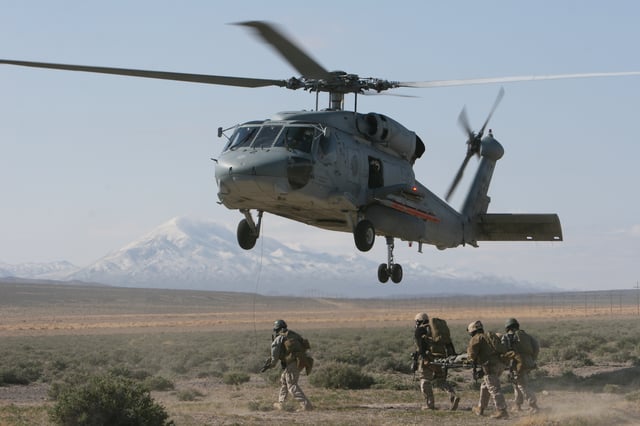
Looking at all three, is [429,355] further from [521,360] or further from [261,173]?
[261,173]

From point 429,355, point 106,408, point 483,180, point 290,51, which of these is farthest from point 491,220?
point 106,408

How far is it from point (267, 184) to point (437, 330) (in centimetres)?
390

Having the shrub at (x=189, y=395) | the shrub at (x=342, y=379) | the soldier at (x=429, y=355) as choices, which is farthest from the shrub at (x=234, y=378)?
the soldier at (x=429, y=355)

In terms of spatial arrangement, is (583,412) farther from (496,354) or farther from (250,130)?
(250,130)

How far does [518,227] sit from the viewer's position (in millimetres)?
25250

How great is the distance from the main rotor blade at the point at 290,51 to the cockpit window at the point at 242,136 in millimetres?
1429

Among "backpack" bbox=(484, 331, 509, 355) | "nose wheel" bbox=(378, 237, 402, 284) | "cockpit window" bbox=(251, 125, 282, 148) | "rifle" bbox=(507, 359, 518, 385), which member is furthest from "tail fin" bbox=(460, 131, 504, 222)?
"backpack" bbox=(484, 331, 509, 355)

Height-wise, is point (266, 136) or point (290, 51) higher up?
point (290, 51)

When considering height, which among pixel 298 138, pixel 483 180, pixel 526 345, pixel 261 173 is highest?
pixel 483 180

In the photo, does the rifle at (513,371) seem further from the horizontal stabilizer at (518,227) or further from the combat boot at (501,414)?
the horizontal stabilizer at (518,227)

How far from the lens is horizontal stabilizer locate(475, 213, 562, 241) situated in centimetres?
2492

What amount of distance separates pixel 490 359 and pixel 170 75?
718 centimetres

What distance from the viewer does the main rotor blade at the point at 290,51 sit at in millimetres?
15664

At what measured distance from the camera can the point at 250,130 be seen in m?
19.7
